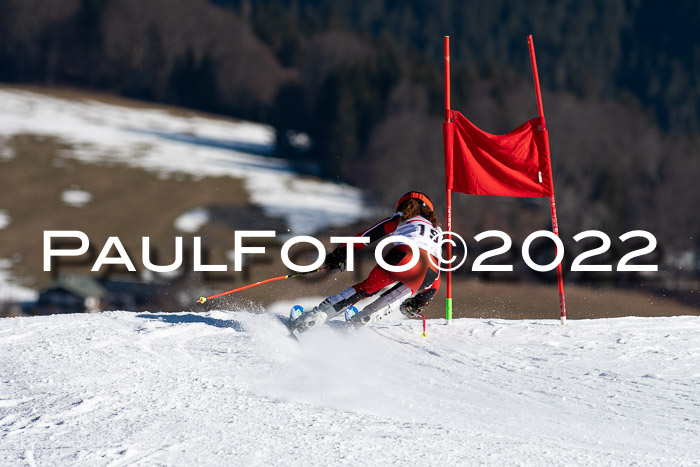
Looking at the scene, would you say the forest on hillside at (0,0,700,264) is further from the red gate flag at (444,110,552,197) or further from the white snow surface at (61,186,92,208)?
the red gate flag at (444,110,552,197)

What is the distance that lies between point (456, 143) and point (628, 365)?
3.10m

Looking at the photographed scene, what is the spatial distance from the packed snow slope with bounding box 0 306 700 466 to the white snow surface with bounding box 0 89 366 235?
35405 millimetres

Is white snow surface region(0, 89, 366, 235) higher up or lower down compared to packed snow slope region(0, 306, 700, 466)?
higher up

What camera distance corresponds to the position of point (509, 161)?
28.8ft

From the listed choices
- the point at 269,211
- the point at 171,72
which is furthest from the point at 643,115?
the point at 171,72

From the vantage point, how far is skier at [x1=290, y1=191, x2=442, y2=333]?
738cm

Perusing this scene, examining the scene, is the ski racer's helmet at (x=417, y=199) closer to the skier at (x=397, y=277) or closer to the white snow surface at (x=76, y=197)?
the skier at (x=397, y=277)

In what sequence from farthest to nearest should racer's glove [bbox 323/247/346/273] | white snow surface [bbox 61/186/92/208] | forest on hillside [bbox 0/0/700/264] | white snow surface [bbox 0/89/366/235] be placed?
white snow surface [bbox 0/89/366/235]
forest on hillside [bbox 0/0/700/264]
white snow surface [bbox 61/186/92/208]
racer's glove [bbox 323/247/346/273]

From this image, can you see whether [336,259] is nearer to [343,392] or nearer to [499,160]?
[343,392]

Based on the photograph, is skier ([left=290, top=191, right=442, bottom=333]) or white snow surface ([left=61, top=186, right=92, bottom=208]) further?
white snow surface ([left=61, top=186, right=92, bottom=208])

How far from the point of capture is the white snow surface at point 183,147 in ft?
164

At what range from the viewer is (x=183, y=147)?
65500mm

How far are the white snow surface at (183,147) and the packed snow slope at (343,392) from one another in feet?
116

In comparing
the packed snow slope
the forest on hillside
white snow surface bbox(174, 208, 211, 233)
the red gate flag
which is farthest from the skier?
white snow surface bbox(174, 208, 211, 233)
